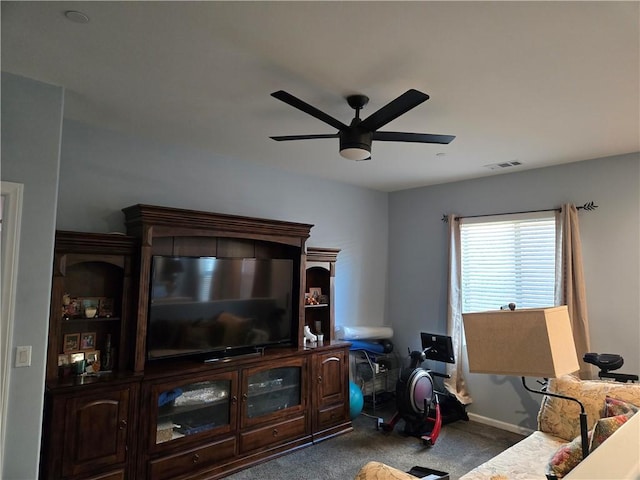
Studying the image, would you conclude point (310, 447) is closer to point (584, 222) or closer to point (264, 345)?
point (264, 345)

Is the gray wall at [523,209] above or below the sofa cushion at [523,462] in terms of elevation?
above

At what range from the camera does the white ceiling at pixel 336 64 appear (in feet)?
5.84

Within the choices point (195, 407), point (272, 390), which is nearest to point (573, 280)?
point (272, 390)

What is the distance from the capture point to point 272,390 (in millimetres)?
3693

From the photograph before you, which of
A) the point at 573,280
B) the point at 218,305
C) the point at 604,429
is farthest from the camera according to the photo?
the point at 573,280

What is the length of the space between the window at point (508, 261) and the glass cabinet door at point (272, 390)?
2.26 m

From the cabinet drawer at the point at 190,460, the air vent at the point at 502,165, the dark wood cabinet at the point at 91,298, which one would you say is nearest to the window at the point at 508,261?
the air vent at the point at 502,165

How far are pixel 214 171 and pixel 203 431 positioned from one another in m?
2.32

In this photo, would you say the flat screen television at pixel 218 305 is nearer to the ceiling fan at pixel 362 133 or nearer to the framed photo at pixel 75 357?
the framed photo at pixel 75 357

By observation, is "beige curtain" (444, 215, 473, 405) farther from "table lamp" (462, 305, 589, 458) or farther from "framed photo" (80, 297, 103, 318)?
"framed photo" (80, 297, 103, 318)

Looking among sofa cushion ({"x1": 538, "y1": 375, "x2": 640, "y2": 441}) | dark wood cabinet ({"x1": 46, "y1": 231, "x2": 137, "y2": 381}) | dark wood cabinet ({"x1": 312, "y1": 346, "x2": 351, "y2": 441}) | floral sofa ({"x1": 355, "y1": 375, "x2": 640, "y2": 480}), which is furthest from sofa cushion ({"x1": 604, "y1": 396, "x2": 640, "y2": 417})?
dark wood cabinet ({"x1": 46, "y1": 231, "x2": 137, "y2": 381})

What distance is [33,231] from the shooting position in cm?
238

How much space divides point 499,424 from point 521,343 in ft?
11.2

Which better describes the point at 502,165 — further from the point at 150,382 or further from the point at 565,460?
the point at 150,382
